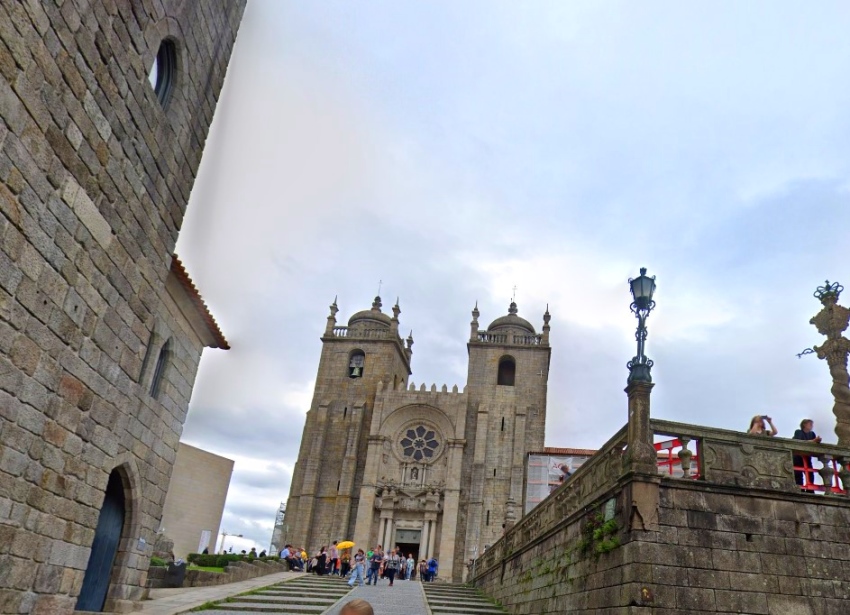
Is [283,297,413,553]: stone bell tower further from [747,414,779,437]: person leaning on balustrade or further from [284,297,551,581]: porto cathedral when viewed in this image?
[747,414,779,437]: person leaning on balustrade

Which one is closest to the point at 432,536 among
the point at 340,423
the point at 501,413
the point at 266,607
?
the point at 501,413

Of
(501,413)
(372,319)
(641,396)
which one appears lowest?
(641,396)

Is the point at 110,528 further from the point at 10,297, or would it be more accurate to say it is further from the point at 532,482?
the point at 532,482

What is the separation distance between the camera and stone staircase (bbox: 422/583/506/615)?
547 inches

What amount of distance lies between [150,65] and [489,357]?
34038mm

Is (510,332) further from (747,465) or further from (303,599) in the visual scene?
(747,465)

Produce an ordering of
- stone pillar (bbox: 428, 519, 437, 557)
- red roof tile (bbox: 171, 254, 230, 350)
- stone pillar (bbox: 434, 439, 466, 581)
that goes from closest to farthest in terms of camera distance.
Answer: red roof tile (bbox: 171, 254, 230, 350) < stone pillar (bbox: 434, 439, 466, 581) < stone pillar (bbox: 428, 519, 437, 557)

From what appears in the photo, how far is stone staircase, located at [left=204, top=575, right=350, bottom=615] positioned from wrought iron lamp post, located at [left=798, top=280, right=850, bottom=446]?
968 centimetres

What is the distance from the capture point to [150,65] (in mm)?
7250

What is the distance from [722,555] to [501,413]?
30.2 m

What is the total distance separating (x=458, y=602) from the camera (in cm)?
1580

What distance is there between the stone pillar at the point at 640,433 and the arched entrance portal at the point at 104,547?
775 cm

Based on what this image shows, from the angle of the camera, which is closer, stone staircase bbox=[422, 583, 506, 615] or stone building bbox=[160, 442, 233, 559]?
stone staircase bbox=[422, 583, 506, 615]

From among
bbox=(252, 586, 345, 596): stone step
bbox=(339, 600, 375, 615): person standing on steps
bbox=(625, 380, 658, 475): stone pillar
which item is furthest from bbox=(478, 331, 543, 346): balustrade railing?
bbox=(339, 600, 375, 615): person standing on steps
